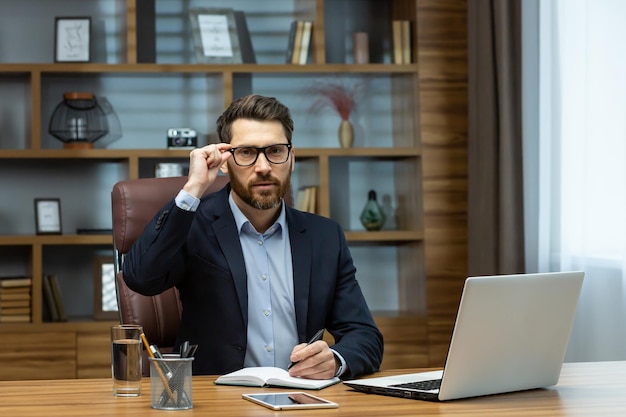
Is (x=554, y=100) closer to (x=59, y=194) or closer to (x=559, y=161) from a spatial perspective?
(x=559, y=161)

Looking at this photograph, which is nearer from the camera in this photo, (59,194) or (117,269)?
(117,269)

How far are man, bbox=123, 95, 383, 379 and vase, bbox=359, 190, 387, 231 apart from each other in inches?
77.9

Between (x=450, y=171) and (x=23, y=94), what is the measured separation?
1976mm

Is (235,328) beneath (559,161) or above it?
beneath

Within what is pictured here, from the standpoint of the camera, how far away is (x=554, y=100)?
369 cm

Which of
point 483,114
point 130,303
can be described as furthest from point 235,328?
point 483,114

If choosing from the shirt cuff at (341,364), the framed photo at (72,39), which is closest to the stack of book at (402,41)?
the framed photo at (72,39)

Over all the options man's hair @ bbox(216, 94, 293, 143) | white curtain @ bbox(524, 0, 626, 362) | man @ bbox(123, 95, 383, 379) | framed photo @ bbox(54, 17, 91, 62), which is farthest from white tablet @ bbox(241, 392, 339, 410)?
framed photo @ bbox(54, 17, 91, 62)

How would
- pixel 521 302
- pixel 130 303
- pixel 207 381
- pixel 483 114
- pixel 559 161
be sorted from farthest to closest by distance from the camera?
1. pixel 483 114
2. pixel 559 161
3. pixel 130 303
4. pixel 207 381
5. pixel 521 302

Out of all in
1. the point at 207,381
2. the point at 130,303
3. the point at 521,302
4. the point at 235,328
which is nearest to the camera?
the point at 521,302

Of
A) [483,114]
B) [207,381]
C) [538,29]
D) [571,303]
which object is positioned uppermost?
[538,29]

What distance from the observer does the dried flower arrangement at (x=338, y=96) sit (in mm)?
4617

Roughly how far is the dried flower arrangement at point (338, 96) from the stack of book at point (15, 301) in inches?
61.6

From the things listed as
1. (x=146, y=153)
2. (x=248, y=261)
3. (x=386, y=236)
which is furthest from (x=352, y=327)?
(x=146, y=153)
